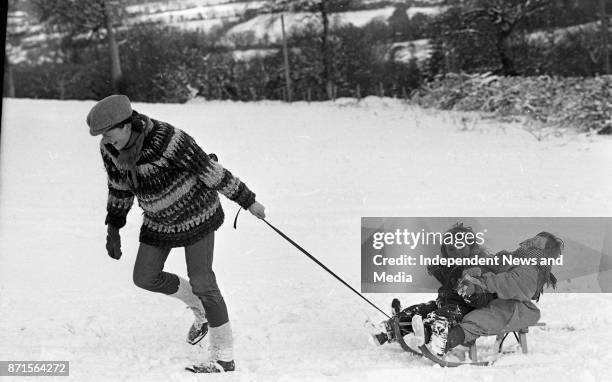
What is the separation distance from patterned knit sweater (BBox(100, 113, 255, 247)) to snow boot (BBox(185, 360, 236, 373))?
15.5 inches

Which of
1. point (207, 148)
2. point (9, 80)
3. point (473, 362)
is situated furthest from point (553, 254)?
point (9, 80)

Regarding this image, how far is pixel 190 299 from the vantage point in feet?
8.24

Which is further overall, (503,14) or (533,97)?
(533,97)

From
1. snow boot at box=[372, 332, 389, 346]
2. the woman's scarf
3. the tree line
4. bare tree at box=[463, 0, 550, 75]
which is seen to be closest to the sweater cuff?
the woman's scarf

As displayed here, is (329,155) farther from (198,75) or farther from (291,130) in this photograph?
(198,75)

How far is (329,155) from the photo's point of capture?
341cm

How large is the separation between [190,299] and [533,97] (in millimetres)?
1935

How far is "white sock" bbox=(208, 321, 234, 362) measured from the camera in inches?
93.0

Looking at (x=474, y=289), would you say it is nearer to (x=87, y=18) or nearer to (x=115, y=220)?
(x=115, y=220)

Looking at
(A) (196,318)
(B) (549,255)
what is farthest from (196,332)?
(B) (549,255)

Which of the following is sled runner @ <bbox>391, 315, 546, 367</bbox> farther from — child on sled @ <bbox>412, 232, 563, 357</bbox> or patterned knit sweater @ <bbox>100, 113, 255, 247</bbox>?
patterned knit sweater @ <bbox>100, 113, 255, 247</bbox>

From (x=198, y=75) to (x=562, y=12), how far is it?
1419 mm

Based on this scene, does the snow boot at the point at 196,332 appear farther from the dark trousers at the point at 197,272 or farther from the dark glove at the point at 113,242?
the dark glove at the point at 113,242

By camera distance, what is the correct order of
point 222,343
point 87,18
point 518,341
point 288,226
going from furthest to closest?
point 288,226
point 87,18
point 518,341
point 222,343
